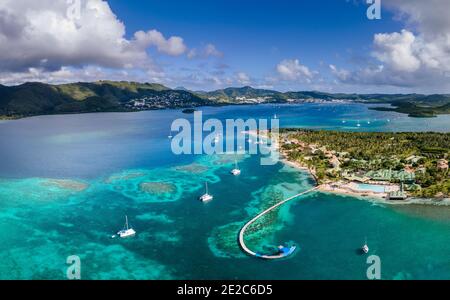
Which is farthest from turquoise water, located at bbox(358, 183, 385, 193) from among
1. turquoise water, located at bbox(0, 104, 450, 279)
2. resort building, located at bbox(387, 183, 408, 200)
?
turquoise water, located at bbox(0, 104, 450, 279)

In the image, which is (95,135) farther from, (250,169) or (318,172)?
(318,172)

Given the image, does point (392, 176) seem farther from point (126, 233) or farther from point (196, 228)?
point (126, 233)

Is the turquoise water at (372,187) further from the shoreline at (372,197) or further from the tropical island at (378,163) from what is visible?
the shoreline at (372,197)

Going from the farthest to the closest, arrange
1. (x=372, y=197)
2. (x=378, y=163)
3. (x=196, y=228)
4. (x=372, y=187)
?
1. (x=378, y=163)
2. (x=372, y=187)
3. (x=372, y=197)
4. (x=196, y=228)

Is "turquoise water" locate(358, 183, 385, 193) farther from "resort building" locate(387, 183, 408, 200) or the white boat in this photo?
the white boat

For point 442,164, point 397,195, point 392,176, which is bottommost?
point 397,195

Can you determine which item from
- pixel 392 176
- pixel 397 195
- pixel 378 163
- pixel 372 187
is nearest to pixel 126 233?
pixel 397 195
